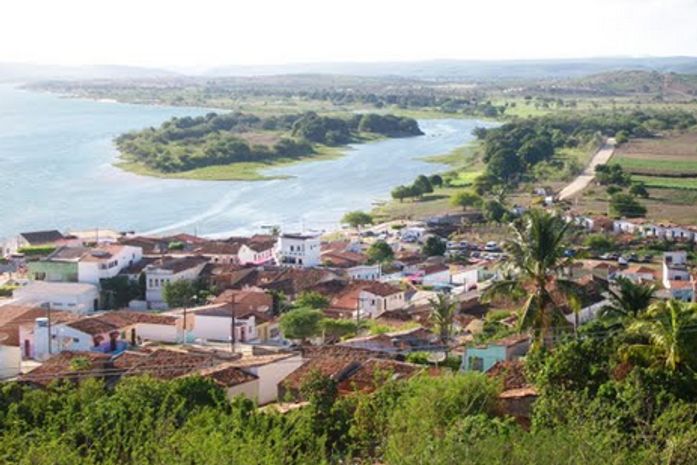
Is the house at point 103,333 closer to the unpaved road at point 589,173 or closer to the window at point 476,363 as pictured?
the window at point 476,363

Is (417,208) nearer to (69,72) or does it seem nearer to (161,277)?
(161,277)

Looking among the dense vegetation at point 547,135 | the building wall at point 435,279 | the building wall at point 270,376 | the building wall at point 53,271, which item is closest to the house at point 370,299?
the building wall at point 435,279

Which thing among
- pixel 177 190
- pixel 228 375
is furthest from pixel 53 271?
pixel 177 190

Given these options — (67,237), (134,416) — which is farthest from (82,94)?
(134,416)

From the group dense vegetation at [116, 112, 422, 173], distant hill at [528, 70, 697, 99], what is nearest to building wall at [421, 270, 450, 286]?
dense vegetation at [116, 112, 422, 173]

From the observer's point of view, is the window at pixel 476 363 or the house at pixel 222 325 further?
the house at pixel 222 325

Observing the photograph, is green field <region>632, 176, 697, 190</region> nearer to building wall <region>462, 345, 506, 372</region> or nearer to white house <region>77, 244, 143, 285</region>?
white house <region>77, 244, 143, 285</region>
